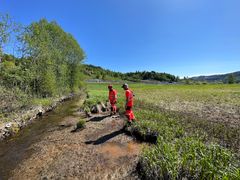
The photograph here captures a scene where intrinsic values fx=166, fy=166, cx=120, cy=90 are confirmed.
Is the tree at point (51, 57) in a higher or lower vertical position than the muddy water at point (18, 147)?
higher

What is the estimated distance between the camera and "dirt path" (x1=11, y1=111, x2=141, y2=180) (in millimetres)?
5484

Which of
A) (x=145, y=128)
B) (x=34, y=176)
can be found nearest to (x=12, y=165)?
(x=34, y=176)

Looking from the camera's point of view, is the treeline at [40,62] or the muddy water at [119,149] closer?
the muddy water at [119,149]

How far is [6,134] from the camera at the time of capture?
9.66 metres

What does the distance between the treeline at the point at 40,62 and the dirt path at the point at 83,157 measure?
949cm

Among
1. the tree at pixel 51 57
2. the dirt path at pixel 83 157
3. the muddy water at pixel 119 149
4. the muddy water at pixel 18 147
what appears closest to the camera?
the dirt path at pixel 83 157

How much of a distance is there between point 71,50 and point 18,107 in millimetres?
24128

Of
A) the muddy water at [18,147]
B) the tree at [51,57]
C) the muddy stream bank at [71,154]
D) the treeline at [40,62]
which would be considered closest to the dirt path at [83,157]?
the muddy stream bank at [71,154]

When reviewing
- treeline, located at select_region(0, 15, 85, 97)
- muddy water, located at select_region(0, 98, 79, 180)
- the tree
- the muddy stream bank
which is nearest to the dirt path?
the muddy stream bank

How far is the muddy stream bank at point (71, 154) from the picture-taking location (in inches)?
218

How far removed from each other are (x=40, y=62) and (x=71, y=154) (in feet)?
58.0

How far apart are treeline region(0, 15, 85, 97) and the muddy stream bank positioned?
8116 mm

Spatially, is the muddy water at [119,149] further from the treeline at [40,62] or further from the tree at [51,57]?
the tree at [51,57]

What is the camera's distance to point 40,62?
2128cm
